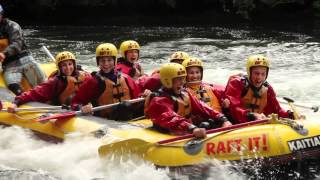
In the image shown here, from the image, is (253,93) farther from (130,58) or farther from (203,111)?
(130,58)

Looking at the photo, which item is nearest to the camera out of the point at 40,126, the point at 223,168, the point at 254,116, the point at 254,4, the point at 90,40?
the point at 223,168

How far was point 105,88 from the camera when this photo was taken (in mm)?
6598

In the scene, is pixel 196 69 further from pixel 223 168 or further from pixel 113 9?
pixel 113 9

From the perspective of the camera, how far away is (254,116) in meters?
5.98

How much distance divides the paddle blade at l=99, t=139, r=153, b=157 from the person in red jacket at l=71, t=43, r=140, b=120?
3.66 feet

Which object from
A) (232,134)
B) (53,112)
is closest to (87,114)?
(53,112)

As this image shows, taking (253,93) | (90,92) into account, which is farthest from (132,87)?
(253,93)

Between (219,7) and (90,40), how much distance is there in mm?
6823

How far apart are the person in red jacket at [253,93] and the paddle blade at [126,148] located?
4.48ft

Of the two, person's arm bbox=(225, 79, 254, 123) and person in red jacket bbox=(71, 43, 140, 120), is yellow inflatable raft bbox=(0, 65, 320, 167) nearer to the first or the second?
person's arm bbox=(225, 79, 254, 123)

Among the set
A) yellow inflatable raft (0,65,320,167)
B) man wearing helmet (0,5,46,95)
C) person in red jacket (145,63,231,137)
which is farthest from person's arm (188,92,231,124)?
man wearing helmet (0,5,46,95)

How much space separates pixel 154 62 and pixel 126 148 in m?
8.35

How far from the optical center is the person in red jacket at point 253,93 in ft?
→ 20.4

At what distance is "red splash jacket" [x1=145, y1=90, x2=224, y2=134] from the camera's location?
5.49 m
